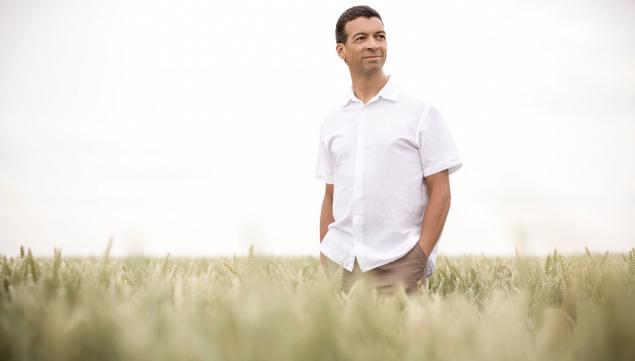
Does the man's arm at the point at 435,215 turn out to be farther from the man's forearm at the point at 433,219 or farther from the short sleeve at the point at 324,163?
the short sleeve at the point at 324,163

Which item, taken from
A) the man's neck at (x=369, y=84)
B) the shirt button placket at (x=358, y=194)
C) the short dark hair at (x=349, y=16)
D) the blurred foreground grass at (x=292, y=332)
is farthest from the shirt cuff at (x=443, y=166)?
the blurred foreground grass at (x=292, y=332)

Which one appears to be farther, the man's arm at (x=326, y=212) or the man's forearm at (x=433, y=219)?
the man's arm at (x=326, y=212)

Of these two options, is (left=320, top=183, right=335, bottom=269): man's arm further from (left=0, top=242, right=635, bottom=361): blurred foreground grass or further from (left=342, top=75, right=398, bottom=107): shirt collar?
(left=0, top=242, right=635, bottom=361): blurred foreground grass

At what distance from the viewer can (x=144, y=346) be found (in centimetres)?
124

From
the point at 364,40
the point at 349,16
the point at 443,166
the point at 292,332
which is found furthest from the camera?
the point at 349,16

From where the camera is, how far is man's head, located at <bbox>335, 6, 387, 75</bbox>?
9.94 ft

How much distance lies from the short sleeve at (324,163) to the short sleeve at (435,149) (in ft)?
2.17

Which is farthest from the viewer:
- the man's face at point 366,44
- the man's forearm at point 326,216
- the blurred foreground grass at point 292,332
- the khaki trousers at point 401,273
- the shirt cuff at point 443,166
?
the man's forearm at point 326,216

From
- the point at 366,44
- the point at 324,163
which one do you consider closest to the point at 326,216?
the point at 324,163

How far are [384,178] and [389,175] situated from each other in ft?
0.11

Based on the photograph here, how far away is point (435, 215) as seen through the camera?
2846 millimetres

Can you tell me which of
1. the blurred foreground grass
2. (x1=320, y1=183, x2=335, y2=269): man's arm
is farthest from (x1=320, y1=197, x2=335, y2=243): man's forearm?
the blurred foreground grass

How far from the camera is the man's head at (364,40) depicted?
9.94 ft

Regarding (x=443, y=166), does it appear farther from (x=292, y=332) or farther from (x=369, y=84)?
(x=292, y=332)
